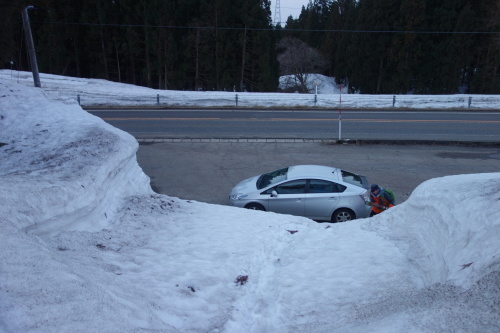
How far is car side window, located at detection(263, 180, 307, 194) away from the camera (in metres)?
10.1

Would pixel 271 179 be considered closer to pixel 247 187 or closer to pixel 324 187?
pixel 247 187

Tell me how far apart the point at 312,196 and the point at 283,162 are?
4.95 m

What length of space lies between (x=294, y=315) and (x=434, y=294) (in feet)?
4.91

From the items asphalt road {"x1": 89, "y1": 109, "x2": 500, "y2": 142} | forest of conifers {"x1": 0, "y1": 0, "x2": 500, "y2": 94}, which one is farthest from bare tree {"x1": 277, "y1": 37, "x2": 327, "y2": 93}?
asphalt road {"x1": 89, "y1": 109, "x2": 500, "y2": 142}

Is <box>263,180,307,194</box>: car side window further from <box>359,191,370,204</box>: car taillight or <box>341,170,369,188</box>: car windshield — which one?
<box>359,191,370,204</box>: car taillight

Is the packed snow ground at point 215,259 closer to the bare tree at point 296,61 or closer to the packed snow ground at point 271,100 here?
the packed snow ground at point 271,100

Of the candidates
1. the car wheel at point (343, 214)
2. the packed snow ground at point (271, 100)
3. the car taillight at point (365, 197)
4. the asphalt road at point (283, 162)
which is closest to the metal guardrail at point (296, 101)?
the packed snow ground at point (271, 100)

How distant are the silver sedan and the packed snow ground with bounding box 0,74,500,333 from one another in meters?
1.13

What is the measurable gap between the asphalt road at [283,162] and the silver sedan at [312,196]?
1439 millimetres

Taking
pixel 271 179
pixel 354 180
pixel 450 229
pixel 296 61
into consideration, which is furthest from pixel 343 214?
pixel 296 61

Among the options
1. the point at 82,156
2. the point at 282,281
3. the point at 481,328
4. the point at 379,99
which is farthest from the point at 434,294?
the point at 379,99

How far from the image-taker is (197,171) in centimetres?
1399

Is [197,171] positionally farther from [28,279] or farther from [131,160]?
[28,279]

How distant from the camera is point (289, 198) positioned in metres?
10.1
